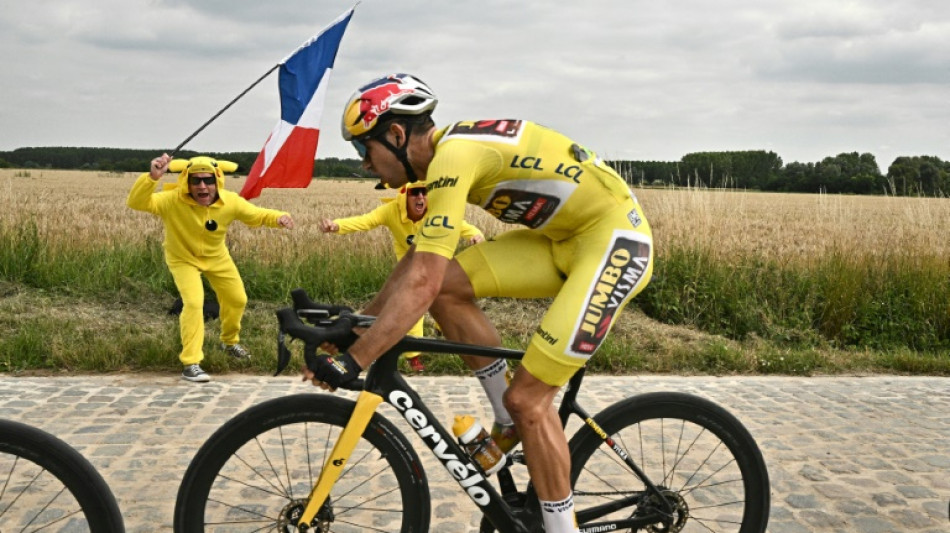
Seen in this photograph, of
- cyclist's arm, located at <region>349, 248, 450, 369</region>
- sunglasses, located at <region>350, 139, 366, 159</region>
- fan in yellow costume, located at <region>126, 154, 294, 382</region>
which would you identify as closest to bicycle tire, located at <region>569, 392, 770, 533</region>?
cyclist's arm, located at <region>349, 248, 450, 369</region>

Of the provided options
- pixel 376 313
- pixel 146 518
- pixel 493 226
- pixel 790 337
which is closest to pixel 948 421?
pixel 790 337

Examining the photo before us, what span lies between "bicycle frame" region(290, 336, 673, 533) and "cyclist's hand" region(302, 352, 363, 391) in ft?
0.78

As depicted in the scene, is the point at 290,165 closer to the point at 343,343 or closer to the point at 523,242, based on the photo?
the point at 523,242

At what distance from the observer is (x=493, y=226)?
14406mm

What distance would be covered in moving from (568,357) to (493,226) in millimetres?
11233

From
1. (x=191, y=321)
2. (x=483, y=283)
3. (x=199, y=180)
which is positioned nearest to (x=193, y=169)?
(x=199, y=180)

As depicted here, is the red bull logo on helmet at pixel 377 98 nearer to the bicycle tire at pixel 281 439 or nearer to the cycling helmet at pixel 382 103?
the cycling helmet at pixel 382 103

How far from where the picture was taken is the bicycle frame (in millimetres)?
3146

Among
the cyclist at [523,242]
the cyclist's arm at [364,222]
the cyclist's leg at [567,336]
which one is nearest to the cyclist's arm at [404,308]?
the cyclist at [523,242]

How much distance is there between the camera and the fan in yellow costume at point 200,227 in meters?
7.88

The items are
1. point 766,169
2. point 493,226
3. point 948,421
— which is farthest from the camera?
point 766,169

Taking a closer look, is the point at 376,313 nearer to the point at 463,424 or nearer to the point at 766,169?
the point at 463,424

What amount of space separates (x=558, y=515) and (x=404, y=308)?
105 cm

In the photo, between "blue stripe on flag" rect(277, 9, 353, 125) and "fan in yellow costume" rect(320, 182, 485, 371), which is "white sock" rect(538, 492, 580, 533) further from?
"blue stripe on flag" rect(277, 9, 353, 125)
